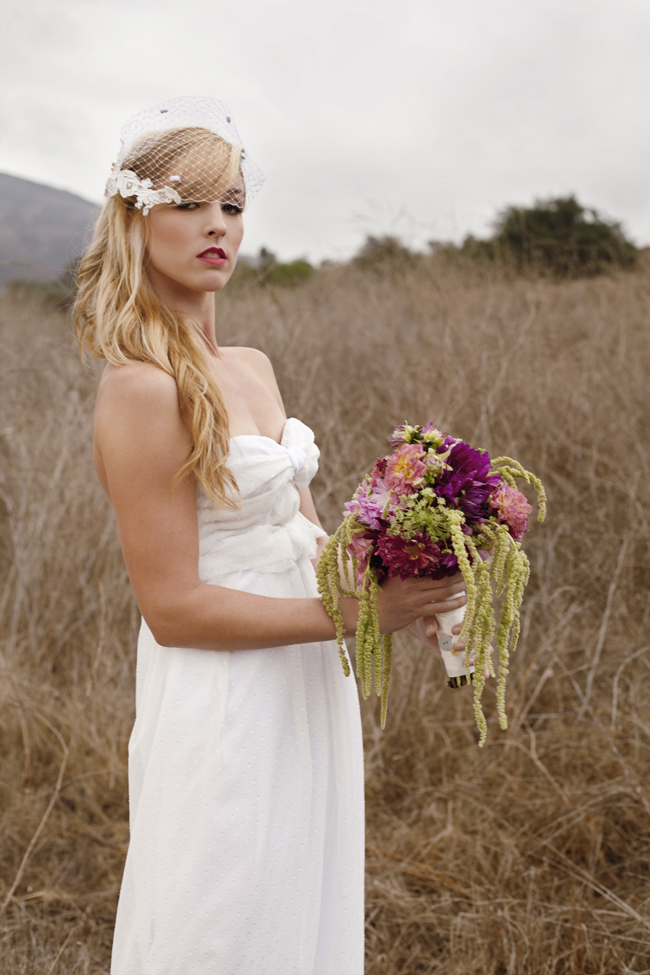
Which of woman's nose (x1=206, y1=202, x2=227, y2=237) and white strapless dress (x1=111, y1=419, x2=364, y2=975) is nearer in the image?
white strapless dress (x1=111, y1=419, x2=364, y2=975)

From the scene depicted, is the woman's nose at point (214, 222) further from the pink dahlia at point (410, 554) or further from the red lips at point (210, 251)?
the pink dahlia at point (410, 554)

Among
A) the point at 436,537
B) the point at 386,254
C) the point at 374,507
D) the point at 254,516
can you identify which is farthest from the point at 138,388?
the point at 386,254

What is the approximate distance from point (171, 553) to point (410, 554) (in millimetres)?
411

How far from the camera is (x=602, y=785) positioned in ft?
8.05

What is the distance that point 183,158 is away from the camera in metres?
1.45

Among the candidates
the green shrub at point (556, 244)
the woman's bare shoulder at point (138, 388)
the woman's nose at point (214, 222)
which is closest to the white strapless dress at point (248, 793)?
the woman's bare shoulder at point (138, 388)

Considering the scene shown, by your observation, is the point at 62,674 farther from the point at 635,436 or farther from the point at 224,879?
the point at 635,436

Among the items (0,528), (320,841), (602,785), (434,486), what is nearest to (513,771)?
(602,785)

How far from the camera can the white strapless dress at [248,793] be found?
1298 mm

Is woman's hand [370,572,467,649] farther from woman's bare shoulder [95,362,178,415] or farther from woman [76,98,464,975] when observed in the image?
woman's bare shoulder [95,362,178,415]

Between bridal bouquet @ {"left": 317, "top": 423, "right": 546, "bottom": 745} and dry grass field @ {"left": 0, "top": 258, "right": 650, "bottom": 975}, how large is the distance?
1.22m

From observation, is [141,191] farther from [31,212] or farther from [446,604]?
[31,212]

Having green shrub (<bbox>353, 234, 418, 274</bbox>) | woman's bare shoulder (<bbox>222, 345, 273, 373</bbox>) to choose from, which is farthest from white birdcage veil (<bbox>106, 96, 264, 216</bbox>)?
green shrub (<bbox>353, 234, 418, 274</bbox>)

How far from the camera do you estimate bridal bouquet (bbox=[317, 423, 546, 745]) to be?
3.83 ft
